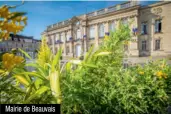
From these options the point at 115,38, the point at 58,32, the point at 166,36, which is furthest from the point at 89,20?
the point at 115,38

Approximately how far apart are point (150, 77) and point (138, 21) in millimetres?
15686

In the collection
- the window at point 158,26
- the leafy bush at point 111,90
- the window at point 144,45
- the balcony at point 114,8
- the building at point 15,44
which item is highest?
the balcony at point 114,8

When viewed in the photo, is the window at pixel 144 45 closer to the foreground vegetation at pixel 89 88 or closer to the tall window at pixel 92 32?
the tall window at pixel 92 32

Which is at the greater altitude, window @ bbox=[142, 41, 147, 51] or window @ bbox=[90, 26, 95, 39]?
window @ bbox=[90, 26, 95, 39]

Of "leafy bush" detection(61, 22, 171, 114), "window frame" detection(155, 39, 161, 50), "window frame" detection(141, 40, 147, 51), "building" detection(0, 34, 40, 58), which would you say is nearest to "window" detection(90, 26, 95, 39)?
"window frame" detection(141, 40, 147, 51)

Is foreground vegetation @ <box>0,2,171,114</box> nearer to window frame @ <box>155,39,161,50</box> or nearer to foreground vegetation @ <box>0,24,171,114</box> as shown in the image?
foreground vegetation @ <box>0,24,171,114</box>

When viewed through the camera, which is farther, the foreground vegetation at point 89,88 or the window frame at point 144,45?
the window frame at point 144,45

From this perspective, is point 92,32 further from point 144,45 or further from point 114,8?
point 144,45

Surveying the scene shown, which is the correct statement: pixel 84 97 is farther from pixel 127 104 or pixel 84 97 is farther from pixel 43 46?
pixel 43 46

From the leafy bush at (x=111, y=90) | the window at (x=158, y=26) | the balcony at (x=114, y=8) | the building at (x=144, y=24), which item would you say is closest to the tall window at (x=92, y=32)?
the building at (x=144, y=24)

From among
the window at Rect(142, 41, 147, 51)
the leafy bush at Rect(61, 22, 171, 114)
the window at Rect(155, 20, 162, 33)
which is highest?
the window at Rect(155, 20, 162, 33)

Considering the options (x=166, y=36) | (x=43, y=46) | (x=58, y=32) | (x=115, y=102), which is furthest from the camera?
(x=58, y=32)

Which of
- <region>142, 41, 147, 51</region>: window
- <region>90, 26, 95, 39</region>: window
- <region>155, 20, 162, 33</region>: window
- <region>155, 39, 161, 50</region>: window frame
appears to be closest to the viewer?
<region>155, 39, 161, 50</region>: window frame

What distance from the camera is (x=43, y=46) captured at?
4.58 feet
